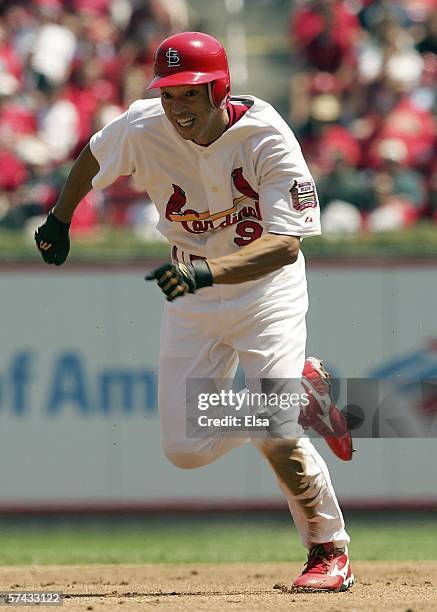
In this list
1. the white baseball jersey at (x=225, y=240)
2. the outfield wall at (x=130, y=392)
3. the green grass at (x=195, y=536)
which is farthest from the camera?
the outfield wall at (x=130, y=392)

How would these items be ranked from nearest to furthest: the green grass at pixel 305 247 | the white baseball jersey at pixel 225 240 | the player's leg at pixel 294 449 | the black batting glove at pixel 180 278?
the black batting glove at pixel 180 278, the white baseball jersey at pixel 225 240, the player's leg at pixel 294 449, the green grass at pixel 305 247

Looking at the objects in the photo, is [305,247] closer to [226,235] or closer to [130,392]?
[130,392]

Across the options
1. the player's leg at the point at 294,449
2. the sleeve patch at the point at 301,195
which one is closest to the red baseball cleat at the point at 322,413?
the player's leg at the point at 294,449

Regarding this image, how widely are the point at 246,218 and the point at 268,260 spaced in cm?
51

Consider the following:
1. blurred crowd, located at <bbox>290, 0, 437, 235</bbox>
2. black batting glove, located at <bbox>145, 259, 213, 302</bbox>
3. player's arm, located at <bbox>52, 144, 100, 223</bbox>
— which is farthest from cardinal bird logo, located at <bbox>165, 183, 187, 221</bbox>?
blurred crowd, located at <bbox>290, 0, 437, 235</bbox>

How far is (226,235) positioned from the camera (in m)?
6.19

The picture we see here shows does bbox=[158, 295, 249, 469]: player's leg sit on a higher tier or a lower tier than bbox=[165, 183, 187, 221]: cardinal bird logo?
lower

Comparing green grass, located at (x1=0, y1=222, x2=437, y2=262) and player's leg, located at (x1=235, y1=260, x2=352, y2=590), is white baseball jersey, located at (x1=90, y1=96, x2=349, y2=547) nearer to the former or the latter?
player's leg, located at (x1=235, y1=260, x2=352, y2=590)

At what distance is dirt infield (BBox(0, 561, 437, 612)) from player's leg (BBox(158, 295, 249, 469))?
0.68 meters

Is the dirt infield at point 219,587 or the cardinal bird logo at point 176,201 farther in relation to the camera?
the cardinal bird logo at point 176,201

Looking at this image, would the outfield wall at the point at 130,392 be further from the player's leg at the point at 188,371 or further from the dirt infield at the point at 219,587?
the player's leg at the point at 188,371

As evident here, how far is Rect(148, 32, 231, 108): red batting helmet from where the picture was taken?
5.67 m

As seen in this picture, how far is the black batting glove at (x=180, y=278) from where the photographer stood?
5.29 meters

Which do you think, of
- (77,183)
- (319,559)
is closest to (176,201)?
(77,183)
